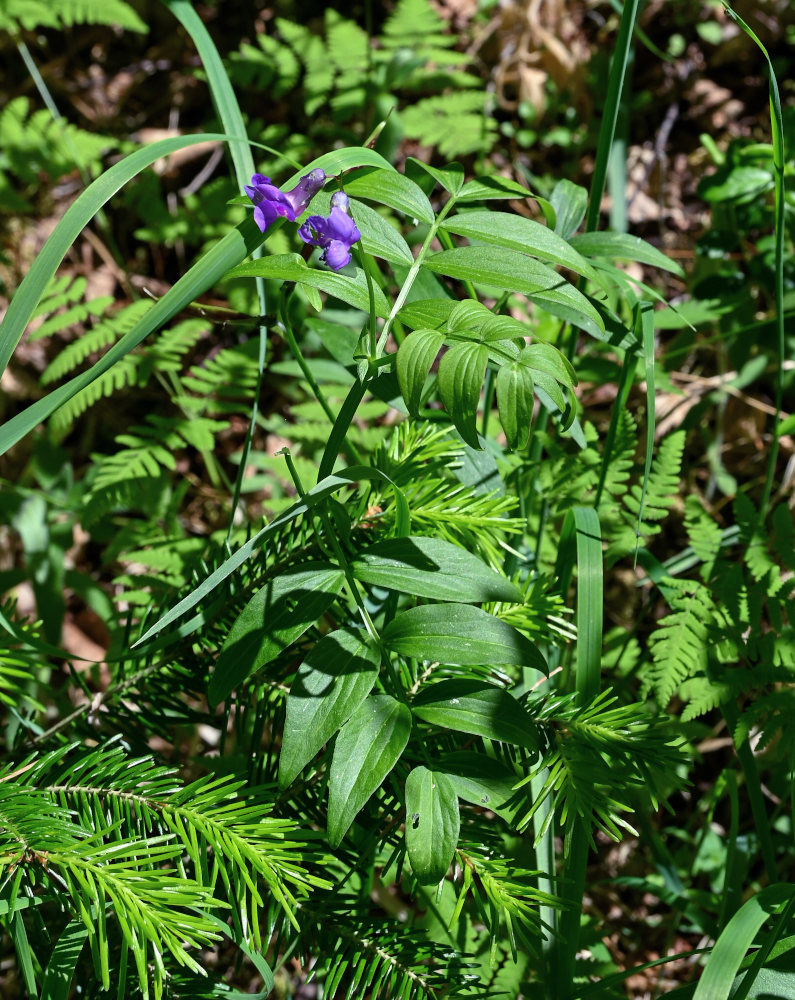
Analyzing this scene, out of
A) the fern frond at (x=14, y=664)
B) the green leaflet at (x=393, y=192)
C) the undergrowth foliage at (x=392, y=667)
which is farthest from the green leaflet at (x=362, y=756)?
the green leaflet at (x=393, y=192)

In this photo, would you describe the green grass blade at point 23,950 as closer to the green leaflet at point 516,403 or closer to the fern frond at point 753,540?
the green leaflet at point 516,403

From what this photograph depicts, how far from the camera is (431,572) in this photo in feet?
2.93

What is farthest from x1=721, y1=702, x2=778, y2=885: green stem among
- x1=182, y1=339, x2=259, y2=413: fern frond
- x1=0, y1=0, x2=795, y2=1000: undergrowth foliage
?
x1=182, y1=339, x2=259, y2=413: fern frond

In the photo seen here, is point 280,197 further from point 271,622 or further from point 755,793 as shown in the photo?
point 755,793

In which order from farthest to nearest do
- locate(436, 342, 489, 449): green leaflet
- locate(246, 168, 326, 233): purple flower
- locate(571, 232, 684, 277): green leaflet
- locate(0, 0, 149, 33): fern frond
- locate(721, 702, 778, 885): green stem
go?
locate(0, 0, 149, 33): fern frond → locate(721, 702, 778, 885): green stem → locate(571, 232, 684, 277): green leaflet → locate(246, 168, 326, 233): purple flower → locate(436, 342, 489, 449): green leaflet

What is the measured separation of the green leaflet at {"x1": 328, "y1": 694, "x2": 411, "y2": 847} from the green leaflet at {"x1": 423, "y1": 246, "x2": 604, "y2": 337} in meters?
0.46

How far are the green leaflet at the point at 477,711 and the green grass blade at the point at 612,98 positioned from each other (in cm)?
69

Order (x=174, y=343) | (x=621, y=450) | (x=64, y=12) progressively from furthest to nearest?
(x=64, y=12) → (x=174, y=343) → (x=621, y=450)

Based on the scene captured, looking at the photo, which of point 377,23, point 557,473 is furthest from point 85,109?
point 557,473

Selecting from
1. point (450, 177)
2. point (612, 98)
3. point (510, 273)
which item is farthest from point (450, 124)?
point (510, 273)

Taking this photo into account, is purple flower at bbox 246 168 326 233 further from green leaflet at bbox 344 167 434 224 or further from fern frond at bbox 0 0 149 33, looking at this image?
fern frond at bbox 0 0 149 33

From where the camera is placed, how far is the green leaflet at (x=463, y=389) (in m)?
0.74

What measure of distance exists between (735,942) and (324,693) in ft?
1.74

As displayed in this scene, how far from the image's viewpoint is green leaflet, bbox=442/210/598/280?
89 cm
